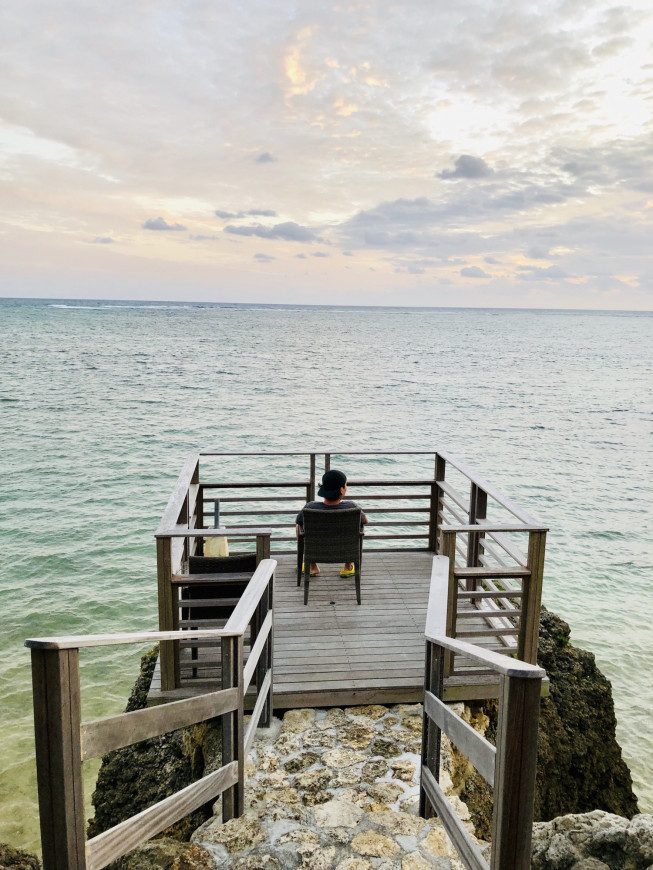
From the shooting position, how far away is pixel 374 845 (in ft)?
9.67

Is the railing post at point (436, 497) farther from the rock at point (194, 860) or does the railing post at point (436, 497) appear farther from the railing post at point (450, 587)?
the rock at point (194, 860)

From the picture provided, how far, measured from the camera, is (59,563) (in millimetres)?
11664

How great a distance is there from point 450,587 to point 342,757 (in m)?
1.36

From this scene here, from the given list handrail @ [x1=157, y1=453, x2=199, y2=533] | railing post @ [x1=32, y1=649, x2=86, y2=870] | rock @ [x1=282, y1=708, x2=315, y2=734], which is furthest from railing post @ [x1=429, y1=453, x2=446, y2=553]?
railing post @ [x1=32, y1=649, x2=86, y2=870]

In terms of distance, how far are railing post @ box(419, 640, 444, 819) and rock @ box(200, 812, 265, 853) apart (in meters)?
0.83

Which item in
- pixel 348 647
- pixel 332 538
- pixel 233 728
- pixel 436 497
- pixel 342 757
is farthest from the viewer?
pixel 436 497

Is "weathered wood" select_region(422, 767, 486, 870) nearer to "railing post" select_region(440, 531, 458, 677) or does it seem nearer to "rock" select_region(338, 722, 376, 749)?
"rock" select_region(338, 722, 376, 749)

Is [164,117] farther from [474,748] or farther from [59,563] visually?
[474,748]

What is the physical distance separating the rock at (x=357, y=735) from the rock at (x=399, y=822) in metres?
0.84

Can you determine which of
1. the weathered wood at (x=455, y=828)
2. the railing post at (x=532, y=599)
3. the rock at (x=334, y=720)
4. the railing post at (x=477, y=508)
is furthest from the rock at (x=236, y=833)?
the railing post at (x=477, y=508)

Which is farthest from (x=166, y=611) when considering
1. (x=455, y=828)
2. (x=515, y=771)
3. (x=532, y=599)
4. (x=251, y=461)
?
(x=251, y=461)

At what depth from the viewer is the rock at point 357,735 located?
407 centimetres

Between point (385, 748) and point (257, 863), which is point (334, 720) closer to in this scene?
point (385, 748)

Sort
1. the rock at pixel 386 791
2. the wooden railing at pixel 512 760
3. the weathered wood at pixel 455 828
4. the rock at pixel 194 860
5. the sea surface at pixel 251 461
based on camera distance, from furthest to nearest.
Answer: the sea surface at pixel 251 461
the rock at pixel 386 791
the rock at pixel 194 860
the weathered wood at pixel 455 828
the wooden railing at pixel 512 760
